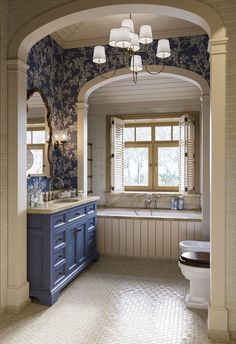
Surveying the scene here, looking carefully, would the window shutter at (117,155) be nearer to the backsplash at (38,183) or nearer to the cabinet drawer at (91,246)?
the cabinet drawer at (91,246)

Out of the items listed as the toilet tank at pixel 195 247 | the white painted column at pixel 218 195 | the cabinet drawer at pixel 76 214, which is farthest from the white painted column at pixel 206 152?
the white painted column at pixel 218 195

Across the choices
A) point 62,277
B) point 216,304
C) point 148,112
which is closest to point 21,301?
point 62,277

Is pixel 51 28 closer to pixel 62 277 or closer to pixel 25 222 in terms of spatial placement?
pixel 25 222

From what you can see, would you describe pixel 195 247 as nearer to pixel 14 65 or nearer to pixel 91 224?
pixel 91 224

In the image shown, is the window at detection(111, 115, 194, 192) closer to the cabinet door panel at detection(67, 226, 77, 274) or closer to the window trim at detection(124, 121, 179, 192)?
the window trim at detection(124, 121, 179, 192)

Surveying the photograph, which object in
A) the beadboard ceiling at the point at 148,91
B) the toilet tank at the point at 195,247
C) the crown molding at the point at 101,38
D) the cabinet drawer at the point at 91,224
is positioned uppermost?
the crown molding at the point at 101,38

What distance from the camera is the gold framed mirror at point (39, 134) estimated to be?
3.79 m

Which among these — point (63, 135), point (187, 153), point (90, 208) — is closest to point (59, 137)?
point (63, 135)

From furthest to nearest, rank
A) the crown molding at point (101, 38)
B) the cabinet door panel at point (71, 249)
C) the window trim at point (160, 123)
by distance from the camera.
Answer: the window trim at point (160, 123) < the crown molding at point (101, 38) < the cabinet door panel at point (71, 249)

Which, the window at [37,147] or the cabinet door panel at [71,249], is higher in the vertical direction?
the window at [37,147]

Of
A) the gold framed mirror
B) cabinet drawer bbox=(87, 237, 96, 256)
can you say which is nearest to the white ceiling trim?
the gold framed mirror

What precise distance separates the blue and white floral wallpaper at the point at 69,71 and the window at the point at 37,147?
154mm

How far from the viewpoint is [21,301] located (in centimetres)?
283

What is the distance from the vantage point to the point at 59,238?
3.17 m
